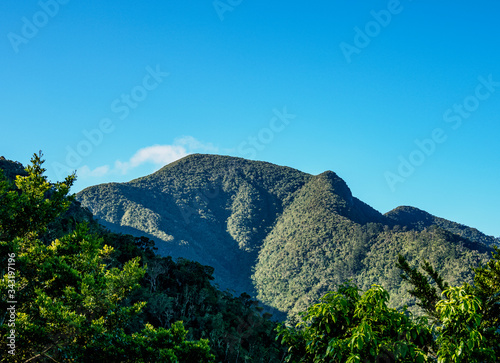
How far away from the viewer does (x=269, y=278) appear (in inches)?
5113

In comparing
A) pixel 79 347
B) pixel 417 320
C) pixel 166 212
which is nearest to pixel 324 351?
pixel 417 320

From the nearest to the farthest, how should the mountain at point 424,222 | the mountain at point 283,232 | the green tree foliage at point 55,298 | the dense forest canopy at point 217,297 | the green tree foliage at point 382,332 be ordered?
the green tree foliage at point 382,332 → the dense forest canopy at point 217,297 → the green tree foliage at point 55,298 → the mountain at point 283,232 → the mountain at point 424,222

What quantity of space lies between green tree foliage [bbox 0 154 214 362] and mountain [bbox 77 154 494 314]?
89.1 metres

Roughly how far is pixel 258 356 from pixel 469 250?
8064 cm

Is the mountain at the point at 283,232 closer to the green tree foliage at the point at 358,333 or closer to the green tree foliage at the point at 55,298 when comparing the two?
the green tree foliage at the point at 55,298

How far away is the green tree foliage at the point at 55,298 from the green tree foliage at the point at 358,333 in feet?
24.5

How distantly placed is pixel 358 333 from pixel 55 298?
10746 mm

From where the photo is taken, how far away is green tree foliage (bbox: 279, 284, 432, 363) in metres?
4.29

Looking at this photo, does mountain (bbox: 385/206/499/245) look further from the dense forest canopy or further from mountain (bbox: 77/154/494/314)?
the dense forest canopy

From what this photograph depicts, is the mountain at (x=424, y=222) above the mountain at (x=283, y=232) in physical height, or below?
above

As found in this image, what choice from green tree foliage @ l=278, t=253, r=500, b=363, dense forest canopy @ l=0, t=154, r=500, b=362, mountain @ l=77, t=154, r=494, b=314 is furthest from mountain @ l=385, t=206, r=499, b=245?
green tree foliage @ l=278, t=253, r=500, b=363

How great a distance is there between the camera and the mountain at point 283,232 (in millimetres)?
104788

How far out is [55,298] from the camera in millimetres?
11281

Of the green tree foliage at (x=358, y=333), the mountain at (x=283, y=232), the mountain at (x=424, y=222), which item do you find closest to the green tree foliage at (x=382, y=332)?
the green tree foliage at (x=358, y=333)
